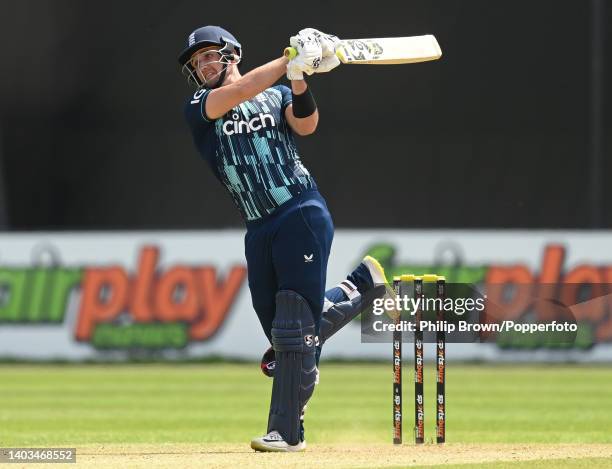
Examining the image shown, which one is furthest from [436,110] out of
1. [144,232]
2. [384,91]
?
[144,232]

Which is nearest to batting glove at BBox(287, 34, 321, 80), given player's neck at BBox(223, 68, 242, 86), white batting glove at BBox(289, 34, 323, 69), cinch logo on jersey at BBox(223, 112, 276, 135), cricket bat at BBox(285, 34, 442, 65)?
white batting glove at BBox(289, 34, 323, 69)

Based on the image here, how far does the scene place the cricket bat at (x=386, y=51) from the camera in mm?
5785

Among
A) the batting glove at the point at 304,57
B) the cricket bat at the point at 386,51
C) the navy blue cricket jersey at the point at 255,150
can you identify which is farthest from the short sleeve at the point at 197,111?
the cricket bat at the point at 386,51

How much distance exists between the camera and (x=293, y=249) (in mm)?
5840

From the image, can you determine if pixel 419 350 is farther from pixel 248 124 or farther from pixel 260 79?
pixel 260 79

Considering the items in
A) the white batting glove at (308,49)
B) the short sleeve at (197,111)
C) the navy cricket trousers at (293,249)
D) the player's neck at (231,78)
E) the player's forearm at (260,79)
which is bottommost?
the navy cricket trousers at (293,249)

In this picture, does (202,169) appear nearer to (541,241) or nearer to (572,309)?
(541,241)

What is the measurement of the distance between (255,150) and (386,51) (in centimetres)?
69

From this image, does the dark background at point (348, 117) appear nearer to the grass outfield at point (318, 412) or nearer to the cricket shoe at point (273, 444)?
the grass outfield at point (318, 412)

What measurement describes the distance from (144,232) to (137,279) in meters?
0.49

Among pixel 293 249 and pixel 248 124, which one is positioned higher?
pixel 248 124

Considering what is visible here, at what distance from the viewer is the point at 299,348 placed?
5.89 meters

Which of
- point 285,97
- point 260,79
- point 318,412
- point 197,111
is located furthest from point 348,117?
point 260,79

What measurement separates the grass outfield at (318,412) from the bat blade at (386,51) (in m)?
1.62
